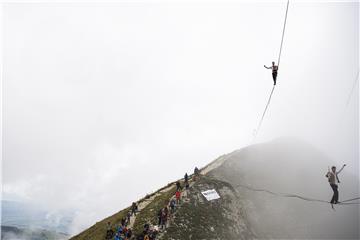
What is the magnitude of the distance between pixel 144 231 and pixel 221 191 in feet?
81.2

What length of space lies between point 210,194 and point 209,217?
729cm

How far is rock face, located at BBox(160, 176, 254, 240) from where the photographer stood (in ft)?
155

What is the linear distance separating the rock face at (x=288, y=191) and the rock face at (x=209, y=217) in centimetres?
421

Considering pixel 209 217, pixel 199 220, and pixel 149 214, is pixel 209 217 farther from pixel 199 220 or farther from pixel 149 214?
pixel 149 214

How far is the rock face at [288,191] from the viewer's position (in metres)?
66.1

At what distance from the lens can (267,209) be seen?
6881 centimetres

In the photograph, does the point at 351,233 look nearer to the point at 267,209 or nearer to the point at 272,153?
the point at 267,209

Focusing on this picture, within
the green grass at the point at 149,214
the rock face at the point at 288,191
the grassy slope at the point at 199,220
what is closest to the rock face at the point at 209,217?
the grassy slope at the point at 199,220

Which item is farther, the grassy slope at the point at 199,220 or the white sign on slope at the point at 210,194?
the white sign on slope at the point at 210,194

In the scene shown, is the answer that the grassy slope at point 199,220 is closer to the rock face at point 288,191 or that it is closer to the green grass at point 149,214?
the green grass at point 149,214

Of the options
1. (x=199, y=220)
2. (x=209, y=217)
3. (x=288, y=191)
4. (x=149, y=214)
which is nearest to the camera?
(x=199, y=220)

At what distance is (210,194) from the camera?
60.3 m

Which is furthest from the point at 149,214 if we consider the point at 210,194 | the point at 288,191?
the point at 288,191

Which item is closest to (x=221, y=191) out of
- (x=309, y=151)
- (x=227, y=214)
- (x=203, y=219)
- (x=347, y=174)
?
(x=227, y=214)
